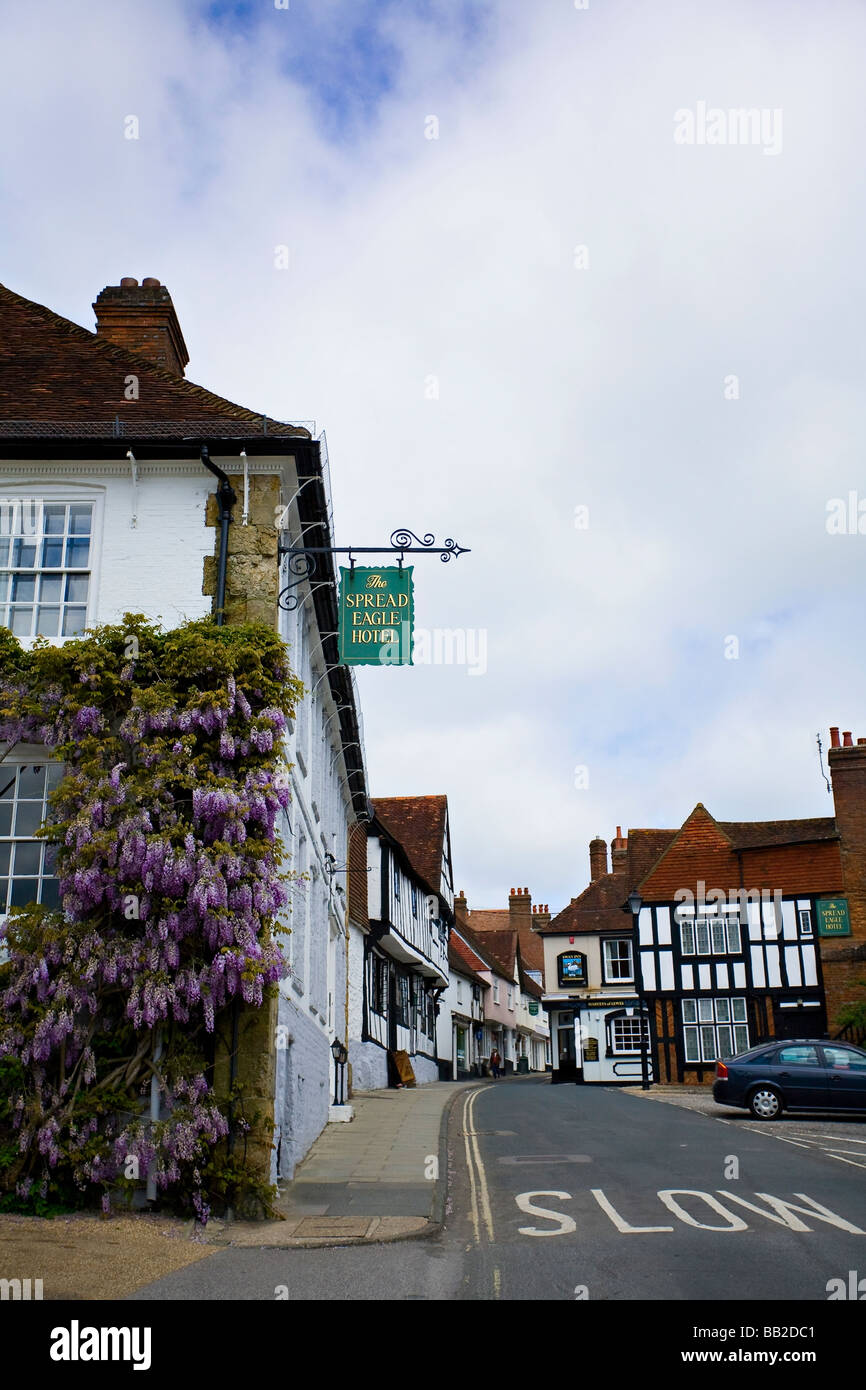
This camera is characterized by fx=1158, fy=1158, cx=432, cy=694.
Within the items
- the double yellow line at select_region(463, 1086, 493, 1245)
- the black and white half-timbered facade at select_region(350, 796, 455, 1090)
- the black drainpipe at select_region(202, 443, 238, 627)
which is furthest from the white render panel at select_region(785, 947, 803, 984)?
the black drainpipe at select_region(202, 443, 238, 627)

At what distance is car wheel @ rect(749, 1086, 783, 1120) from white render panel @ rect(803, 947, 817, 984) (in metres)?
14.0

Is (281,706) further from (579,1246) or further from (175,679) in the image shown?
(579,1246)

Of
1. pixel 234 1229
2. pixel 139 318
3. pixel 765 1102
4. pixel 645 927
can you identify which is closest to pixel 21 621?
pixel 139 318

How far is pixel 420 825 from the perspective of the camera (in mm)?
42125

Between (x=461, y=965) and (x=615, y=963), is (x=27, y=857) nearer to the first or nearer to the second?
(x=615, y=963)

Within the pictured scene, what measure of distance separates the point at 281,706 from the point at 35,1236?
187 inches

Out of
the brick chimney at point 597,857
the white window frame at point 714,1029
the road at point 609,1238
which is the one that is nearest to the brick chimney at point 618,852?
the brick chimney at point 597,857

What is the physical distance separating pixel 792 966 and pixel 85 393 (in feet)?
88.6

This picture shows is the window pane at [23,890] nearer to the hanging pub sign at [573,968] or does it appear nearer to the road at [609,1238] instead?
the road at [609,1238]

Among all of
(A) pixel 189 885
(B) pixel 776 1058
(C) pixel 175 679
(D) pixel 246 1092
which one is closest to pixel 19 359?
(C) pixel 175 679

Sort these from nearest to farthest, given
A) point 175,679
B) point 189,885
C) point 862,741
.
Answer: point 189,885 → point 175,679 → point 862,741

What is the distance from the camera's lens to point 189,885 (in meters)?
9.70

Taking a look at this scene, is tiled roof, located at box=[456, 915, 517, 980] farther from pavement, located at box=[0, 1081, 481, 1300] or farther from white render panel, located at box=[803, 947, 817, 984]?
pavement, located at box=[0, 1081, 481, 1300]

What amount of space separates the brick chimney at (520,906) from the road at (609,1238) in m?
55.4
